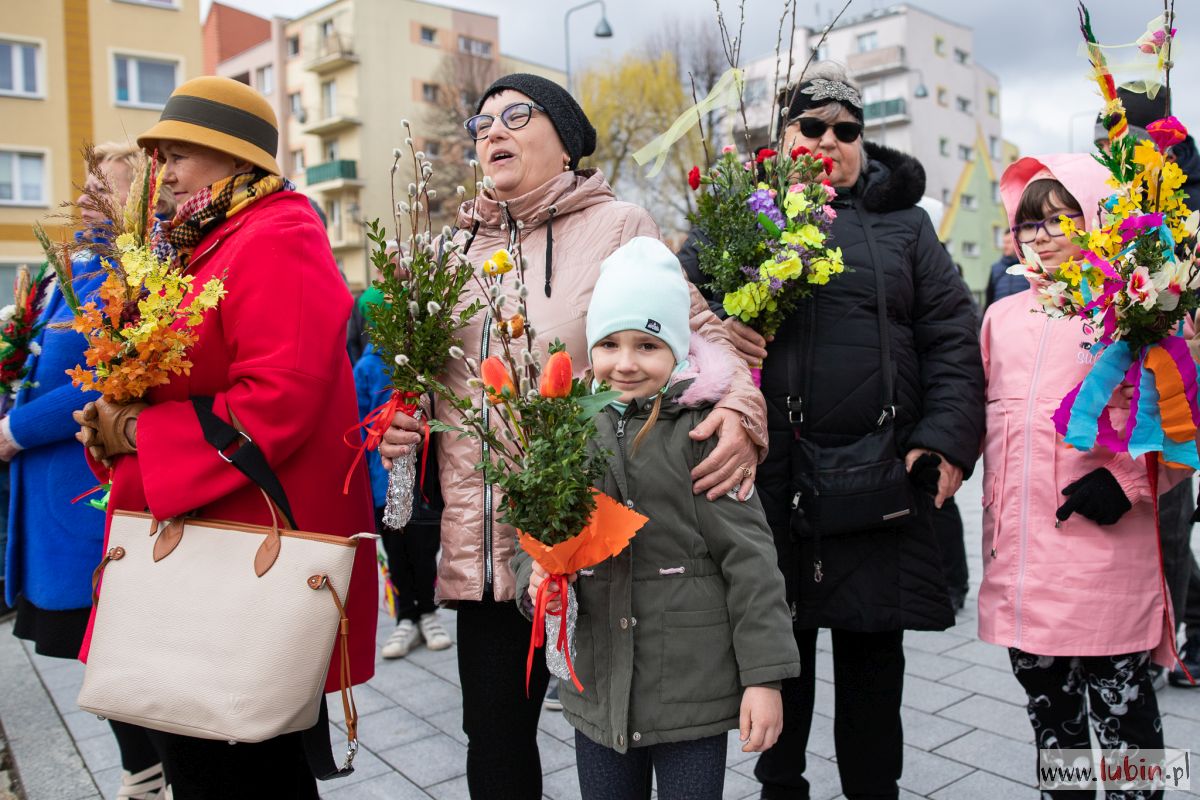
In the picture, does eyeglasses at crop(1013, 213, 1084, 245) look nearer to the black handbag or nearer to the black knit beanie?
the black handbag

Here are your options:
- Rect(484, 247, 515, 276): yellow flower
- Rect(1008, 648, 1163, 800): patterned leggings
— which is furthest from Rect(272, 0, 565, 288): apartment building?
Rect(484, 247, 515, 276): yellow flower

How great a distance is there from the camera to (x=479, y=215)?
2.57m

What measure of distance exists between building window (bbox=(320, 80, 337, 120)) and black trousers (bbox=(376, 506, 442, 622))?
4238 centimetres

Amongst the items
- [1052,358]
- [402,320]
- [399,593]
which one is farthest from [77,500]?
[1052,358]

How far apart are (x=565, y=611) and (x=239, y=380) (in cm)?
98

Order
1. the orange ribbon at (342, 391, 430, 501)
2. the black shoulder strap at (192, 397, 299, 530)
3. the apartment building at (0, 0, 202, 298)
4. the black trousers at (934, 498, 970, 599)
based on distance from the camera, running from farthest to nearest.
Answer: the apartment building at (0, 0, 202, 298)
the black trousers at (934, 498, 970, 599)
the orange ribbon at (342, 391, 430, 501)
the black shoulder strap at (192, 397, 299, 530)

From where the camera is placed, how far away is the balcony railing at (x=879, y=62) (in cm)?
4900

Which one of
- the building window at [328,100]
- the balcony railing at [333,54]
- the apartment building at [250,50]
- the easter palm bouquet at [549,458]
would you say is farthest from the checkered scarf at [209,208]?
the apartment building at [250,50]

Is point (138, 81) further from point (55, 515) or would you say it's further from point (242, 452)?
point (242, 452)

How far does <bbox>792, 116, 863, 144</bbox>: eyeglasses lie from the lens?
2.88 meters

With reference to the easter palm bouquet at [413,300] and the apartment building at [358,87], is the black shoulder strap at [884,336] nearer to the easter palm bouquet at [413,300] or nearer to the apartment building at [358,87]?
the easter palm bouquet at [413,300]

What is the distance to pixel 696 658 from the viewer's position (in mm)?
2061

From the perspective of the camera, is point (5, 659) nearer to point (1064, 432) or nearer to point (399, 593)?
point (399, 593)

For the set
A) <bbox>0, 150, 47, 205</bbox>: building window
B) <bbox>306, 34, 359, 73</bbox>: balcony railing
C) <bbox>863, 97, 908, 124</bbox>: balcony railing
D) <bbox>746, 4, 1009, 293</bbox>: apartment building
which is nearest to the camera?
<bbox>0, 150, 47, 205</bbox>: building window
